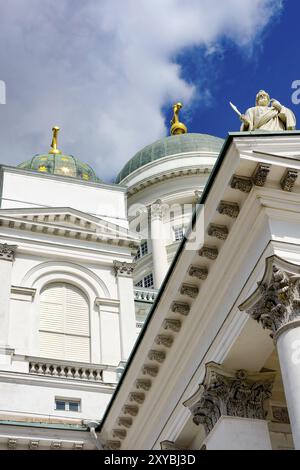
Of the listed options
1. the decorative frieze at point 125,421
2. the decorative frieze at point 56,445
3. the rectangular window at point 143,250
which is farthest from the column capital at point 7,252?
the rectangular window at point 143,250

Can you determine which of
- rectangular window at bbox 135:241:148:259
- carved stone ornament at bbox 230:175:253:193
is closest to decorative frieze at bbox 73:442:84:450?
A: carved stone ornament at bbox 230:175:253:193

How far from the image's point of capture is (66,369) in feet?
79.0

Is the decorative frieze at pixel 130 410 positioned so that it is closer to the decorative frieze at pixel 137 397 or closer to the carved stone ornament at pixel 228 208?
the decorative frieze at pixel 137 397

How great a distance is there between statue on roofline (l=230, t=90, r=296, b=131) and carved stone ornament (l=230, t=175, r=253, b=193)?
1912 mm

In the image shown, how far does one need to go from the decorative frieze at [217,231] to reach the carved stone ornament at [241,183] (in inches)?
39.0

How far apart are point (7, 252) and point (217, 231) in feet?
43.2

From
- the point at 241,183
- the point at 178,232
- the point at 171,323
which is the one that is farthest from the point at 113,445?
the point at 178,232

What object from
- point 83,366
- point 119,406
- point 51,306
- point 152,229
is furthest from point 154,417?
point 152,229

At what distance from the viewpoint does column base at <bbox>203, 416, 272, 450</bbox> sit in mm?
14860

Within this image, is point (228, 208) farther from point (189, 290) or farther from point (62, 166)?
point (62, 166)

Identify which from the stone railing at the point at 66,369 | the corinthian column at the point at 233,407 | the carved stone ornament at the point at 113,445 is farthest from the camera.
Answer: the stone railing at the point at 66,369

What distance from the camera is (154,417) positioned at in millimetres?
18344

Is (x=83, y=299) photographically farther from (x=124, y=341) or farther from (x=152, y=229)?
(x=152, y=229)

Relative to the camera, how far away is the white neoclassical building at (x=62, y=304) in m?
22.8
